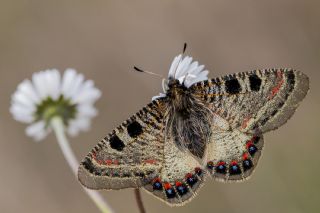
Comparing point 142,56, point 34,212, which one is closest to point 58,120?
point 34,212

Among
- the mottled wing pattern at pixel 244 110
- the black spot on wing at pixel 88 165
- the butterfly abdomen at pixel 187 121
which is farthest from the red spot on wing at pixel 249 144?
the black spot on wing at pixel 88 165

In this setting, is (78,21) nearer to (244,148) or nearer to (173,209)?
(173,209)

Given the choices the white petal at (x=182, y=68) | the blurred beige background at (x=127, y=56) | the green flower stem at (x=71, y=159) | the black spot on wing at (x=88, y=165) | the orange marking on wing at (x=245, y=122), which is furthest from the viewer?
the blurred beige background at (x=127, y=56)

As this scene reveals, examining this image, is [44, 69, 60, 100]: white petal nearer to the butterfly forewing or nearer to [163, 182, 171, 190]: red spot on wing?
the butterfly forewing

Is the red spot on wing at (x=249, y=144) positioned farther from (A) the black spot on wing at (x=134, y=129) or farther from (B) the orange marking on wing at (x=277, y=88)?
(A) the black spot on wing at (x=134, y=129)

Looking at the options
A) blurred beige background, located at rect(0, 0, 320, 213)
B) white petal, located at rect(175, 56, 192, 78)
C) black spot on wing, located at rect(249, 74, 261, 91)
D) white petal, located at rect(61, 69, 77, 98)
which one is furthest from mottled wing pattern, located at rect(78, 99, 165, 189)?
blurred beige background, located at rect(0, 0, 320, 213)

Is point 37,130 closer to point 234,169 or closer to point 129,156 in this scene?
point 129,156
